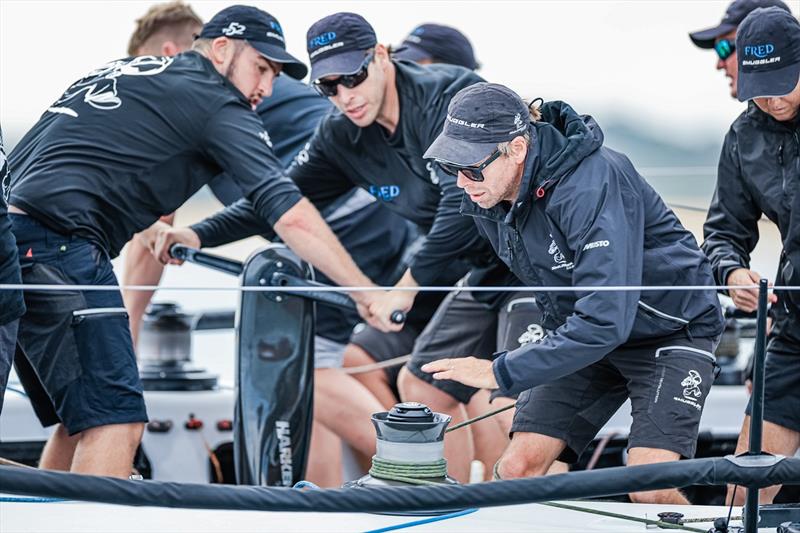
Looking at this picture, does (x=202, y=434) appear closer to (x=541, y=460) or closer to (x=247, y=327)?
(x=247, y=327)

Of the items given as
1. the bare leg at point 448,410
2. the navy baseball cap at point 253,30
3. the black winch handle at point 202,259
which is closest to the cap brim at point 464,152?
the navy baseball cap at point 253,30

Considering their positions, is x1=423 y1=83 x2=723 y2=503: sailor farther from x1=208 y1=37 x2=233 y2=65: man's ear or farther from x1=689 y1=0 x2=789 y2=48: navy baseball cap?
x1=689 y1=0 x2=789 y2=48: navy baseball cap

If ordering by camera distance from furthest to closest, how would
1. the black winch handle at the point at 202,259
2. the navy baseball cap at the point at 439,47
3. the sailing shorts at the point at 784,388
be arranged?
the navy baseball cap at the point at 439,47, the black winch handle at the point at 202,259, the sailing shorts at the point at 784,388

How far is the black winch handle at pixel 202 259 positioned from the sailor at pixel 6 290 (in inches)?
38.5

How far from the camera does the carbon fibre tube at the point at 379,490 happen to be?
2.15 m

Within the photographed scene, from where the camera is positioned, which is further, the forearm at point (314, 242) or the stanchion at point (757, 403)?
the forearm at point (314, 242)

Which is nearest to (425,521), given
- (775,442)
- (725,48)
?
(775,442)

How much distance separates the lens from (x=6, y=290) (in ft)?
9.44

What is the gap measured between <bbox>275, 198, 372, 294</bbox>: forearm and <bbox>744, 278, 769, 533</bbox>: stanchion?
4.52ft

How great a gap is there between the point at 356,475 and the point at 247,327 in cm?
82

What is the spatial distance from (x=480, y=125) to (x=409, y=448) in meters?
0.69

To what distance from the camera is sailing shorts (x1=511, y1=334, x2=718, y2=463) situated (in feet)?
9.71

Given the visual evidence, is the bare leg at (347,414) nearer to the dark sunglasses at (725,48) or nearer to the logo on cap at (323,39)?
the logo on cap at (323,39)

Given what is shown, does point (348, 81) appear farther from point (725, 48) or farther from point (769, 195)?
point (725, 48)
